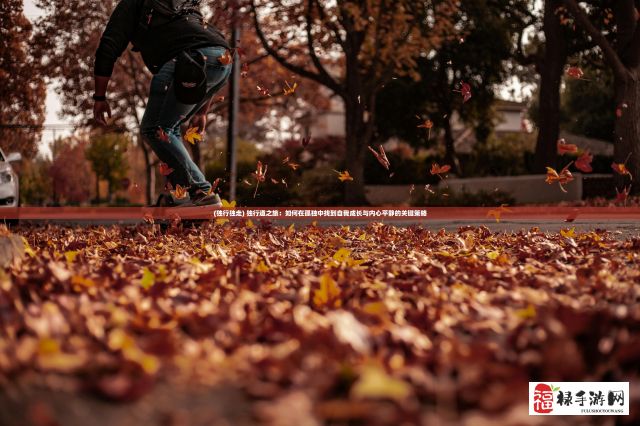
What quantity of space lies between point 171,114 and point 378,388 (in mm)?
5257

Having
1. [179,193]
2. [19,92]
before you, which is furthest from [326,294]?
[19,92]

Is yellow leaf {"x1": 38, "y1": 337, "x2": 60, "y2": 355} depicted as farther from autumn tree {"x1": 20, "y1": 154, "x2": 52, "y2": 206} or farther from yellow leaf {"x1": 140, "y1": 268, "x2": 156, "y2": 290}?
A: autumn tree {"x1": 20, "y1": 154, "x2": 52, "y2": 206}

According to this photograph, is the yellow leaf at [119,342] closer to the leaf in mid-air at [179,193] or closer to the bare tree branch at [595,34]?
the leaf in mid-air at [179,193]

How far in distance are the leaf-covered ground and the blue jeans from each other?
2674 millimetres

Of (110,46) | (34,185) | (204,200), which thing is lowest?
(34,185)

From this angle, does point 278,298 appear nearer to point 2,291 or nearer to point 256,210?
point 2,291

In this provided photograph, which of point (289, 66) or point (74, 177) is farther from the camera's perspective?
point (74, 177)

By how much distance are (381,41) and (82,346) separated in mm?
21704

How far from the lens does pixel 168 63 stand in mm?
6785

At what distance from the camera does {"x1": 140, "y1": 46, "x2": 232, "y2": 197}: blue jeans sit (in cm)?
675

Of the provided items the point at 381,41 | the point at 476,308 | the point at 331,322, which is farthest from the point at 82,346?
the point at 381,41

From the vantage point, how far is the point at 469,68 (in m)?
34.8

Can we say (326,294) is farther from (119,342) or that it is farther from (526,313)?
(119,342)

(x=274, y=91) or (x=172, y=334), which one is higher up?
(x=274, y=91)
